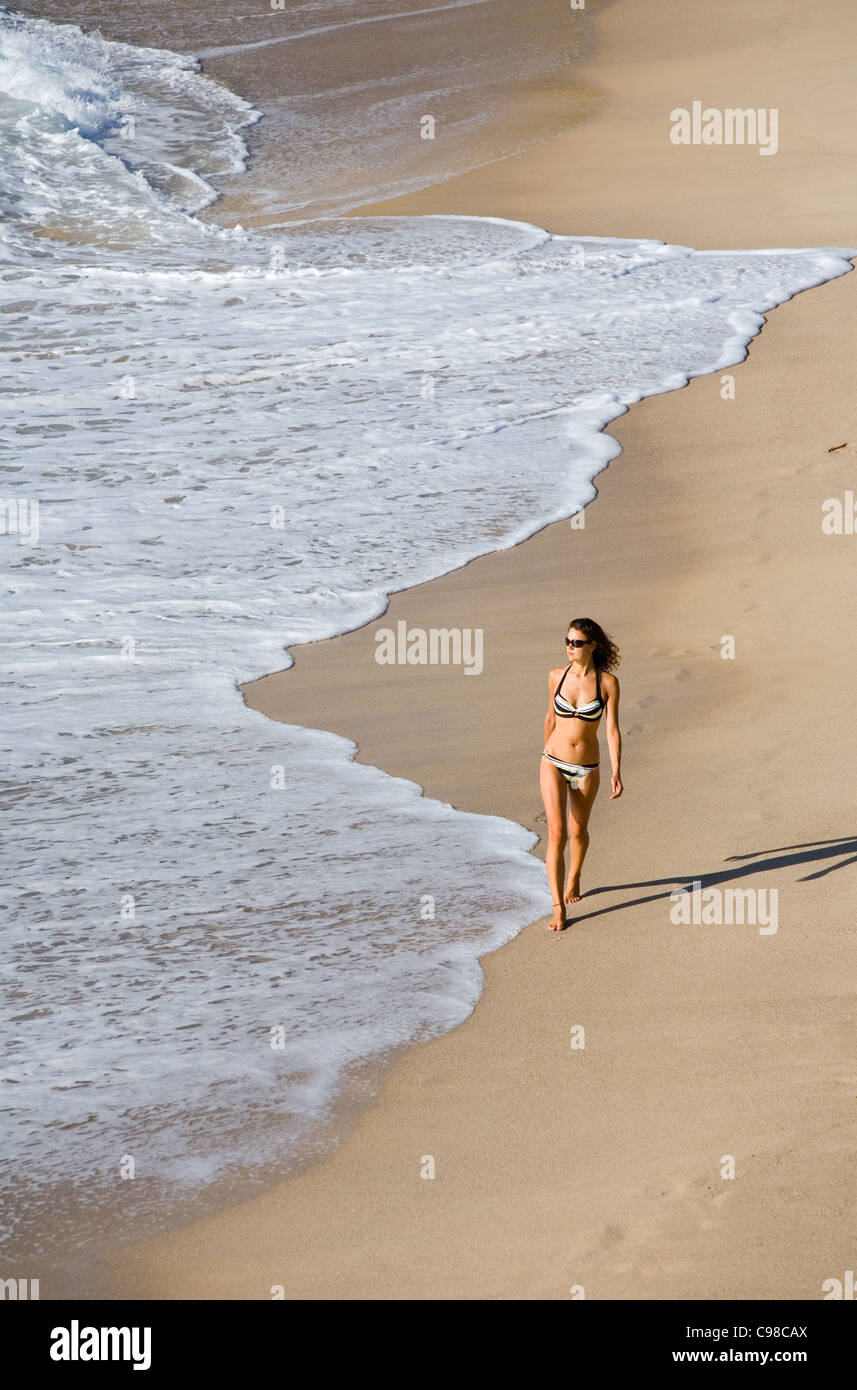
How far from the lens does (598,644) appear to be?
241 inches

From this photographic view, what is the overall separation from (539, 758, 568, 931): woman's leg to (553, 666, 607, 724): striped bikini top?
0.74 ft

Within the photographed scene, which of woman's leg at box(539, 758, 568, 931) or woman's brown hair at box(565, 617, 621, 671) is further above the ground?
woman's brown hair at box(565, 617, 621, 671)

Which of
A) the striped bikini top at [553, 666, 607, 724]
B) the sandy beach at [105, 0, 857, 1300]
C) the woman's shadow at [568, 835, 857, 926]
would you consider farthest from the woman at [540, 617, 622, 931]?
the sandy beach at [105, 0, 857, 1300]

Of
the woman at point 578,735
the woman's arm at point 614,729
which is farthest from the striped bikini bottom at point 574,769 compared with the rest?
the woman's arm at point 614,729

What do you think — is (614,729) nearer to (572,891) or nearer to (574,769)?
(574,769)

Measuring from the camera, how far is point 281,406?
13.3 meters

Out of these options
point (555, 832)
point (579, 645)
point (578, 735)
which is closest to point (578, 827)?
point (555, 832)

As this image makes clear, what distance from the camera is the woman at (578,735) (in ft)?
19.9

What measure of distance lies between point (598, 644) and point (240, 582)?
14.5ft

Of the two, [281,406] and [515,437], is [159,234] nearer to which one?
[281,406]

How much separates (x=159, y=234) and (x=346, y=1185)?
17.8 metres

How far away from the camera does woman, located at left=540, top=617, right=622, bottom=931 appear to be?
6074mm

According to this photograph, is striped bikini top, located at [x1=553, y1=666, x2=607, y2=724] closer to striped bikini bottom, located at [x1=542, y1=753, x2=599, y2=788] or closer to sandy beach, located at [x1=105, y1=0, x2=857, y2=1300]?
striped bikini bottom, located at [x1=542, y1=753, x2=599, y2=788]

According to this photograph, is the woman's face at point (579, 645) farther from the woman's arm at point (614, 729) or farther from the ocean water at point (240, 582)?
the ocean water at point (240, 582)
